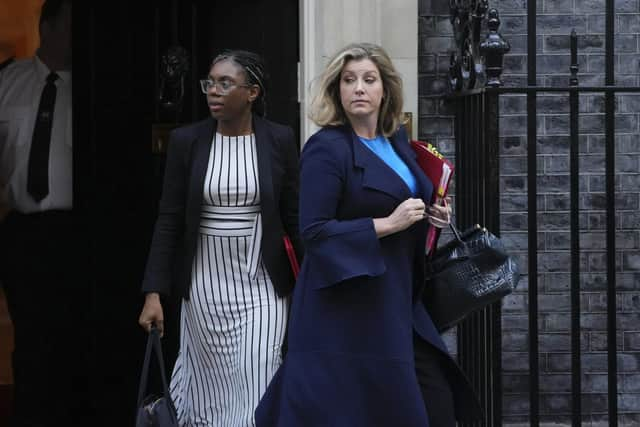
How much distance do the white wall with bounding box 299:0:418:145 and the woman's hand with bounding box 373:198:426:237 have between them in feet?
6.13

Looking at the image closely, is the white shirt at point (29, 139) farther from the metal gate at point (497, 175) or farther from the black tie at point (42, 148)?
the metal gate at point (497, 175)

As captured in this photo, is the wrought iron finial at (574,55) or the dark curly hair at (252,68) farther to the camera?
the dark curly hair at (252,68)

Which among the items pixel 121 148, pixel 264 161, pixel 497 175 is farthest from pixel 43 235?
pixel 497 175

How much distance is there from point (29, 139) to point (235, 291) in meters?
2.22

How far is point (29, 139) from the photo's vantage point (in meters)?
7.59

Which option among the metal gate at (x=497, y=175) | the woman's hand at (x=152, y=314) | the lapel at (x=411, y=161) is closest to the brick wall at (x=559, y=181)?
the metal gate at (x=497, y=175)

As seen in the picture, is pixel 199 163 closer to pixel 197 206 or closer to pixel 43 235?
pixel 197 206

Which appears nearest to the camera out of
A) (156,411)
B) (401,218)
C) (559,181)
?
(401,218)

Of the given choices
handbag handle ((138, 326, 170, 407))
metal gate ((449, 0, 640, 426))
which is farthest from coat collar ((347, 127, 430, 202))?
handbag handle ((138, 326, 170, 407))

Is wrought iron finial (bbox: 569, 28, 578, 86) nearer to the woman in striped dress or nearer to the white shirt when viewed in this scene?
the woman in striped dress

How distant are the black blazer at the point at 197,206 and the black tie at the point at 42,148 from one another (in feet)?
5.86

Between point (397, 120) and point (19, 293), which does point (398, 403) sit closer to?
point (397, 120)

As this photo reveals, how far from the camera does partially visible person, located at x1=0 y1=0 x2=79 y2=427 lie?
24.3 ft

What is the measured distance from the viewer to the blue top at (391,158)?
4.94 meters
